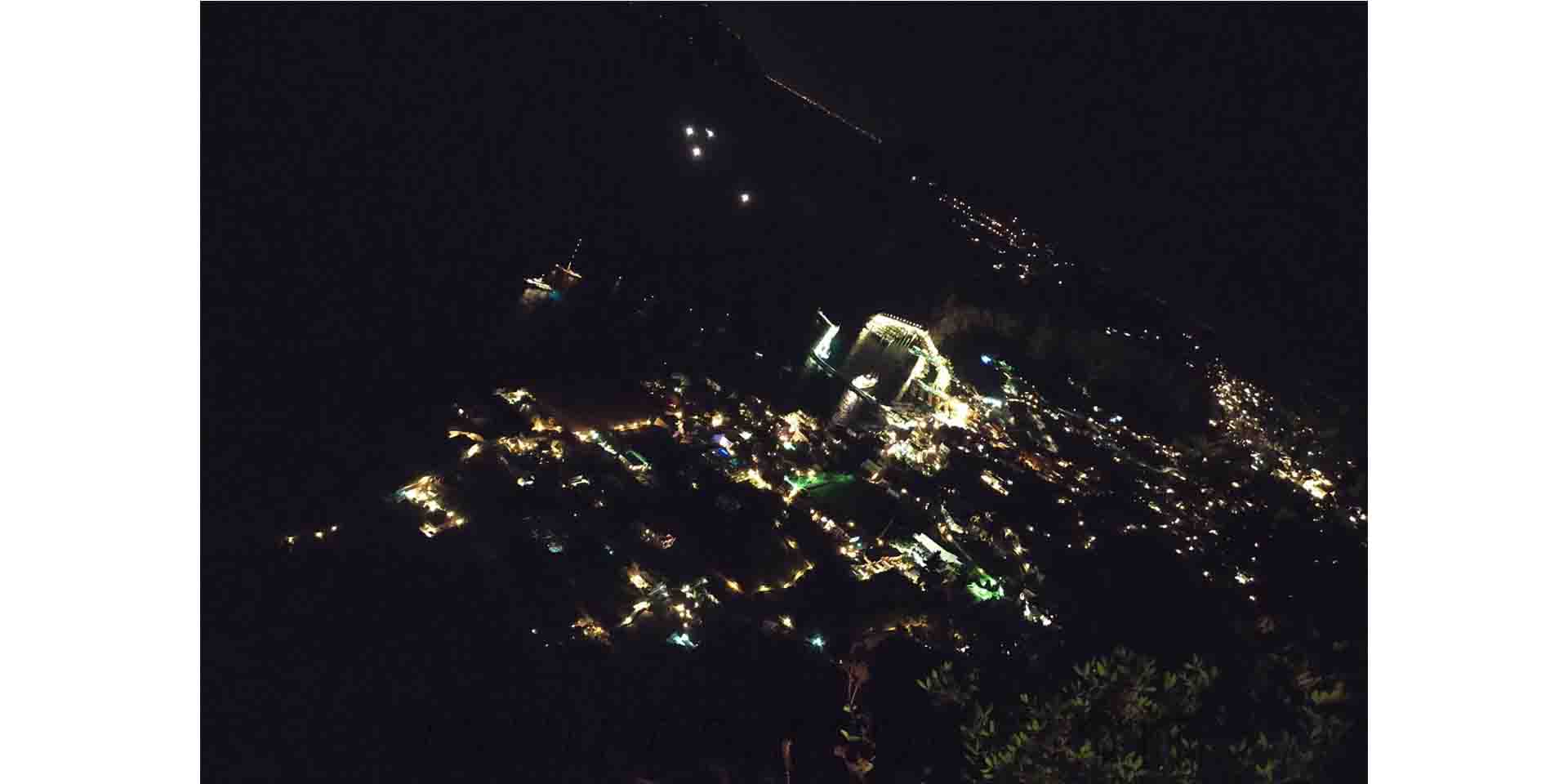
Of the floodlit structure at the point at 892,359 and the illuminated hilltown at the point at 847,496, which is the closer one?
the illuminated hilltown at the point at 847,496

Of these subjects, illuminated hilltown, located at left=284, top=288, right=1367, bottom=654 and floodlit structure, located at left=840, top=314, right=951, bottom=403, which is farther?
floodlit structure, located at left=840, top=314, right=951, bottom=403

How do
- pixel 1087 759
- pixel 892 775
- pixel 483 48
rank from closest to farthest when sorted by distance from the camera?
pixel 1087 759, pixel 892 775, pixel 483 48

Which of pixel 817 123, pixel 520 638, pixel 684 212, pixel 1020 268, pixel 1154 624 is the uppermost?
pixel 817 123

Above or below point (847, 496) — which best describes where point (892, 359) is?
above

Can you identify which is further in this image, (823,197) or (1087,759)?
(823,197)

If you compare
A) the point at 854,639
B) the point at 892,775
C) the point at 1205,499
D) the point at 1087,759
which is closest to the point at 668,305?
the point at 854,639

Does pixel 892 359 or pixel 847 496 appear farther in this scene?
pixel 892 359

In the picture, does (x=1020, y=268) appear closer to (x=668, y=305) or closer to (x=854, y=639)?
(x=668, y=305)

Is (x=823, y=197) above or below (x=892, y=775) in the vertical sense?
above

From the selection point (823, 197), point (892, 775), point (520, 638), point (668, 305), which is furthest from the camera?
point (823, 197)
